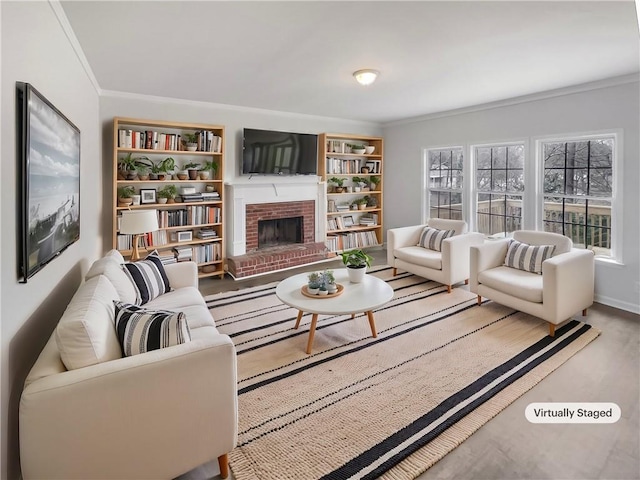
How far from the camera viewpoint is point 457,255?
4.34 meters

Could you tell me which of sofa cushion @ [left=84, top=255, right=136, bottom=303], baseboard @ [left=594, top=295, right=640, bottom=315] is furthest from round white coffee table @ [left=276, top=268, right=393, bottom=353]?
baseboard @ [left=594, top=295, right=640, bottom=315]

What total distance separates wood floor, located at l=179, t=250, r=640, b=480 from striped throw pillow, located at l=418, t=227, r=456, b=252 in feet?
7.31

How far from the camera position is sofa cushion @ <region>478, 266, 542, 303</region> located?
329 cm

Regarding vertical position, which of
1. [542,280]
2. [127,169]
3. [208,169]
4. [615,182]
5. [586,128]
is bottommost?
[542,280]

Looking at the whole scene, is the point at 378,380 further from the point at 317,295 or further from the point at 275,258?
the point at 275,258

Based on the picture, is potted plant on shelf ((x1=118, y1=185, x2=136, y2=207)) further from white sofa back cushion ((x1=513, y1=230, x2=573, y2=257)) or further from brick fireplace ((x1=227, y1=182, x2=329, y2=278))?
white sofa back cushion ((x1=513, y1=230, x2=573, y2=257))

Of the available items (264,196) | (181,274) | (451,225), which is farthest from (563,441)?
(264,196)

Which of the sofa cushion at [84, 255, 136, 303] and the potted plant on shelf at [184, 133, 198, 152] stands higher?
the potted plant on shelf at [184, 133, 198, 152]

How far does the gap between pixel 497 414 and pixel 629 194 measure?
3006mm

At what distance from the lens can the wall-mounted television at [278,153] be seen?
522cm

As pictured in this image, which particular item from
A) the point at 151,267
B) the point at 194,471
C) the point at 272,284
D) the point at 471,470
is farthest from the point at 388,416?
the point at 272,284

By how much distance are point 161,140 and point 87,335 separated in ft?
11.6

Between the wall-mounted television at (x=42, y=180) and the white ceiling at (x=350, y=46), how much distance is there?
2.68 ft

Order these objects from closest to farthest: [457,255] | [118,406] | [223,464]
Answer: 1. [118,406]
2. [223,464]
3. [457,255]
